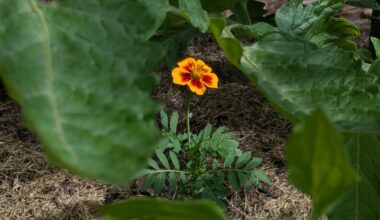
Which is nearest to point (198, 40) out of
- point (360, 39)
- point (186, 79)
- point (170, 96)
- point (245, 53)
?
point (170, 96)

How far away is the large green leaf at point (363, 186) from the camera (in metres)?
1.05

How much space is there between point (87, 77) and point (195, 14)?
23 centimetres

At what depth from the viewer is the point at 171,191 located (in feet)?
7.76

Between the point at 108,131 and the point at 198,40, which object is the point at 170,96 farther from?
the point at 108,131

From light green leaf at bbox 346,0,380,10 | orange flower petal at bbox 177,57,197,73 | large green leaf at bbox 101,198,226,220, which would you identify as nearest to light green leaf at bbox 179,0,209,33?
large green leaf at bbox 101,198,226,220

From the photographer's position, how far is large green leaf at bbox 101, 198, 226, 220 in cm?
57

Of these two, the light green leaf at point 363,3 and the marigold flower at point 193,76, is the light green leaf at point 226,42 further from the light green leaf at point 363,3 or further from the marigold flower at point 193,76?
the marigold flower at point 193,76

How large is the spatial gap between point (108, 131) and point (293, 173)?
14 centimetres

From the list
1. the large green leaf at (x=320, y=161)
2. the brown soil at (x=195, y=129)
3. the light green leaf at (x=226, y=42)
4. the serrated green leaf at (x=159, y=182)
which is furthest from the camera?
the brown soil at (x=195, y=129)

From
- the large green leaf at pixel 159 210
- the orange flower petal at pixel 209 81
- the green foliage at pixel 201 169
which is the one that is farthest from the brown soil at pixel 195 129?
the large green leaf at pixel 159 210

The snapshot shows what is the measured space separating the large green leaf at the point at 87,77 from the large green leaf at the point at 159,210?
0.10 meters

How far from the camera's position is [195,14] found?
2.44ft

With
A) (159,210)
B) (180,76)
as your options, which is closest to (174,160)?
(180,76)

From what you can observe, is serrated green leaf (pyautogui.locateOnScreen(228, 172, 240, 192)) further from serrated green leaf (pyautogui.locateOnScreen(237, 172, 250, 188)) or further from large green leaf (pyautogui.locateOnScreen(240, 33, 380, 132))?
large green leaf (pyautogui.locateOnScreen(240, 33, 380, 132))
